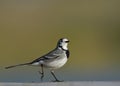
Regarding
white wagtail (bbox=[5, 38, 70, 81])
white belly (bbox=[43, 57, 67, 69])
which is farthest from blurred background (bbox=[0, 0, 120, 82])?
white belly (bbox=[43, 57, 67, 69])

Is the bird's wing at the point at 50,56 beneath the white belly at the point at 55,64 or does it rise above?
above

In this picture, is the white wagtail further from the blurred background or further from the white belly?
the blurred background

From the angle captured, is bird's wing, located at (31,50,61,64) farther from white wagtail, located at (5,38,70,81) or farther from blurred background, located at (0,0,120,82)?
blurred background, located at (0,0,120,82)

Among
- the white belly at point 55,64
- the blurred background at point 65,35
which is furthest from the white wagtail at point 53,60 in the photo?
the blurred background at point 65,35

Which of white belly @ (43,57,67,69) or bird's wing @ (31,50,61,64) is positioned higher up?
bird's wing @ (31,50,61,64)

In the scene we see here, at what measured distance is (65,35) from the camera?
11.9 meters

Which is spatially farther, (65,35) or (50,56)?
(65,35)

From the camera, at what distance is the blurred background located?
32.5ft

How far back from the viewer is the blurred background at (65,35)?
9.91 m

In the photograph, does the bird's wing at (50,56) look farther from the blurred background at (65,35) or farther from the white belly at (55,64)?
the blurred background at (65,35)

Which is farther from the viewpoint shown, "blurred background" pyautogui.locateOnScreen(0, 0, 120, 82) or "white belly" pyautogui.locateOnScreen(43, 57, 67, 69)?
"blurred background" pyautogui.locateOnScreen(0, 0, 120, 82)

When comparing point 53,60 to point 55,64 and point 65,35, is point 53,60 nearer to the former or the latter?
point 55,64

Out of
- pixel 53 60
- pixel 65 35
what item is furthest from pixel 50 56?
pixel 65 35

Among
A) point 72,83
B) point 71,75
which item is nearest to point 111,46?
point 71,75
